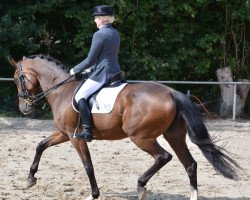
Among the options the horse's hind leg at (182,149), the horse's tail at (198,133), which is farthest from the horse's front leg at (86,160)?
the horse's tail at (198,133)

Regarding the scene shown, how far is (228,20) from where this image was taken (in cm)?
1566

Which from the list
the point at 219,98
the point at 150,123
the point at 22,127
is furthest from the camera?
the point at 219,98

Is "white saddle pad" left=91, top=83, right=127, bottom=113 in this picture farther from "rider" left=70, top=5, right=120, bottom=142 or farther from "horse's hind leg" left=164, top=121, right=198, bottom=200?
"horse's hind leg" left=164, top=121, right=198, bottom=200

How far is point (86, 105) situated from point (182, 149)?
1290 mm

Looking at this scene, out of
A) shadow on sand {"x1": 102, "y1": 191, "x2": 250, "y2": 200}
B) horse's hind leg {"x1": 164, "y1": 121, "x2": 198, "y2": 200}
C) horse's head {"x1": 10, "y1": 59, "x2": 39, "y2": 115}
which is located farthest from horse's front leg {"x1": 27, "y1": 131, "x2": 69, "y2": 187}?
horse's hind leg {"x1": 164, "y1": 121, "x2": 198, "y2": 200}

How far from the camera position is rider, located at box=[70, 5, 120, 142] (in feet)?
23.1

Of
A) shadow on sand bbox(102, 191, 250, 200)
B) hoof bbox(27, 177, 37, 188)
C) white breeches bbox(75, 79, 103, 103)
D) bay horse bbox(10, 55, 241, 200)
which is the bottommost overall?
shadow on sand bbox(102, 191, 250, 200)

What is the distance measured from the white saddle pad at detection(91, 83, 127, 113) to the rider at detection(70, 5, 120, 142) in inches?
3.3

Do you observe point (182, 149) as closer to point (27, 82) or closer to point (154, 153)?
point (154, 153)

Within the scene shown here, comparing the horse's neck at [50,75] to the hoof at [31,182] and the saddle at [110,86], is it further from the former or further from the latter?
the hoof at [31,182]

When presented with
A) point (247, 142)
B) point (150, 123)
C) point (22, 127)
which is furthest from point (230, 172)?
point (22, 127)

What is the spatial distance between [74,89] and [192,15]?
795 centimetres

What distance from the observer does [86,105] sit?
705cm

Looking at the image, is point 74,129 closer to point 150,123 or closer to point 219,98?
point 150,123
